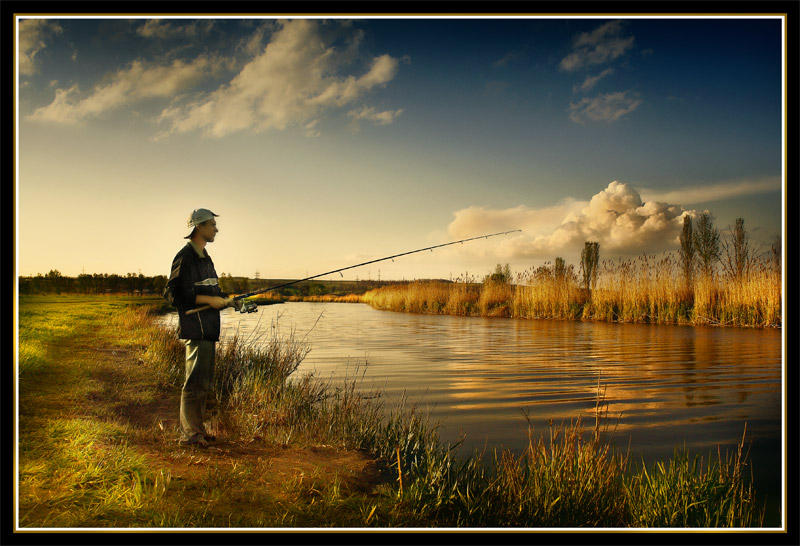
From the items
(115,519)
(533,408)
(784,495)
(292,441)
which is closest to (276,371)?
(292,441)

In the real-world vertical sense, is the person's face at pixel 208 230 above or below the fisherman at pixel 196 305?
above

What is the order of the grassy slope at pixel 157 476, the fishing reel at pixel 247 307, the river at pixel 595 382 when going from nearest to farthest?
the grassy slope at pixel 157 476, the fishing reel at pixel 247 307, the river at pixel 595 382

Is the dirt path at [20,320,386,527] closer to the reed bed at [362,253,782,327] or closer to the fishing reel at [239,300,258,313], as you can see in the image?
the fishing reel at [239,300,258,313]

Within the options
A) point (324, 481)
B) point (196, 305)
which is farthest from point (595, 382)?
point (196, 305)

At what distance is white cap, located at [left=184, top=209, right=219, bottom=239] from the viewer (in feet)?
14.0

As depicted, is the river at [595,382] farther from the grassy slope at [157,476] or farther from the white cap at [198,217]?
the white cap at [198,217]

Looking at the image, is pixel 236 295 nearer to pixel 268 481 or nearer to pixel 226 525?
pixel 268 481

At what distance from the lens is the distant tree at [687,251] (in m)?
18.1

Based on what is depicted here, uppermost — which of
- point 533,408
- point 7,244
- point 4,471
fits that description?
point 7,244

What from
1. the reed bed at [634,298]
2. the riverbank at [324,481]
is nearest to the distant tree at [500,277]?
the reed bed at [634,298]

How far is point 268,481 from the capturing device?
12.5 ft

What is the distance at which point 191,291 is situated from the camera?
4.09 meters

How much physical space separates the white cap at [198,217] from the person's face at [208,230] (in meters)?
0.04
